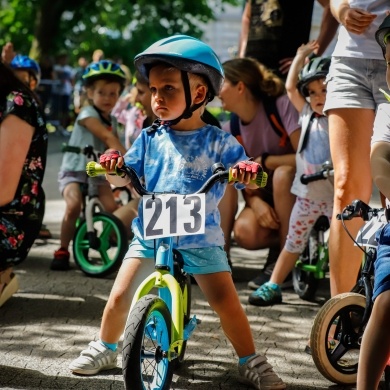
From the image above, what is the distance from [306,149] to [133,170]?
109 inches

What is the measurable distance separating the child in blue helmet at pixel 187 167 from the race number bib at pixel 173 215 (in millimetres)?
173

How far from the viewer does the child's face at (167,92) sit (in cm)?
455

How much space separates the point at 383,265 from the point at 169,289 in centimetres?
95

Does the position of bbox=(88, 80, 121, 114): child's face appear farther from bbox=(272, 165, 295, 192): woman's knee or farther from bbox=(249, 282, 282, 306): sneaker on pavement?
bbox=(249, 282, 282, 306): sneaker on pavement

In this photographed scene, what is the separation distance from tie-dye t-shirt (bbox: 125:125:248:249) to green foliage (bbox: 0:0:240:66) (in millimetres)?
34417

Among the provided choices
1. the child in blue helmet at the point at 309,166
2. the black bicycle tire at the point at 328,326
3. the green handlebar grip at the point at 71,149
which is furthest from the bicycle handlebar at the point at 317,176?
the green handlebar grip at the point at 71,149

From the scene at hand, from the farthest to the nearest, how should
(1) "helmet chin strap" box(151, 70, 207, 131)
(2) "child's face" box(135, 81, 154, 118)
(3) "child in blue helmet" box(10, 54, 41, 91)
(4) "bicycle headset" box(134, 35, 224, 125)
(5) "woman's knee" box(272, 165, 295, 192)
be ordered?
(3) "child in blue helmet" box(10, 54, 41, 91)
(2) "child's face" box(135, 81, 154, 118)
(5) "woman's knee" box(272, 165, 295, 192)
(1) "helmet chin strap" box(151, 70, 207, 131)
(4) "bicycle headset" box(134, 35, 224, 125)

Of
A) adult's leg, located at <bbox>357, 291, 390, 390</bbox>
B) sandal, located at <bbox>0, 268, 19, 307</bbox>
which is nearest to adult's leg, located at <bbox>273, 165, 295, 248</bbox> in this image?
sandal, located at <bbox>0, 268, 19, 307</bbox>

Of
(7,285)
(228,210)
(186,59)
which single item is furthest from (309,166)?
(186,59)

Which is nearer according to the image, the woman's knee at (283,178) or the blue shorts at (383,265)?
the blue shorts at (383,265)

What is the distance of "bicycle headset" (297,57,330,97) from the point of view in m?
6.74

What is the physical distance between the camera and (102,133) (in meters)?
8.19

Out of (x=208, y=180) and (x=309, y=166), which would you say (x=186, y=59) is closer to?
(x=208, y=180)

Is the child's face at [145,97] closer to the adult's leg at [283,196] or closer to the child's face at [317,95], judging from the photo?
the adult's leg at [283,196]
